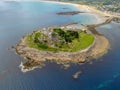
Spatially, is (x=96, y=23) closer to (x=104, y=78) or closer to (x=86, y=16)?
(x=86, y=16)

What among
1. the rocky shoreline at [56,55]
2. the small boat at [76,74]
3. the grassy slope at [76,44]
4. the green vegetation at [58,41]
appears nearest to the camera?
the small boat at [76,74]

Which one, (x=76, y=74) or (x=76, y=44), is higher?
(x=76, y=44)

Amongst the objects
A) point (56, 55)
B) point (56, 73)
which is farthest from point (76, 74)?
point (56, 55)

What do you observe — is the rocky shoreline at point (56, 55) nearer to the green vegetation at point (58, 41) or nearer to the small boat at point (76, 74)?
the green vegetation at point (58, 41)

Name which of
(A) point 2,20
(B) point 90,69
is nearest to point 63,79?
(B) point 90,69

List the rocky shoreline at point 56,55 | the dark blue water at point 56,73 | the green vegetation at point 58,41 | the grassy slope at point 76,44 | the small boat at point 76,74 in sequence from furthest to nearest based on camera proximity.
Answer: the green vegetation at point 58,41, the grassy slope at point 76,44, the rocky shoreline at point 56,55, the small boat at point 76,74, the dark blue water at point 56,73

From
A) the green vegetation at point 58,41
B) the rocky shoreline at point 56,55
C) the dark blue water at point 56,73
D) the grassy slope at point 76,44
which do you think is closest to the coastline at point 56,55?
the rocky shoreline at point 56,55

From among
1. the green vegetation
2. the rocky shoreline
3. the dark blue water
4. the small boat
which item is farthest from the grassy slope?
the small boat

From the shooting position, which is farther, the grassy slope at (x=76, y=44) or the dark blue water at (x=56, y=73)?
the grassy slope at (x=76, y=44)

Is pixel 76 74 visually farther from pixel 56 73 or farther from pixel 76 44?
pixel 76 44

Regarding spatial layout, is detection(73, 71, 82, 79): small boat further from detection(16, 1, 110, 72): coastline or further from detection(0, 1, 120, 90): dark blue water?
detection(16, 1, 110, 72): coastline
